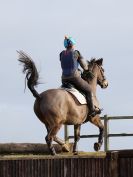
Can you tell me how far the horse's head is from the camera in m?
19.0

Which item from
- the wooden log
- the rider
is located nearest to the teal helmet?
the rider

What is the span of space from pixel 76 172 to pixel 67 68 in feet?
12.7

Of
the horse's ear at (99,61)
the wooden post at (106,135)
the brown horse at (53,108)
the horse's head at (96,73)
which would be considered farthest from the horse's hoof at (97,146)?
the wooden post at (106,135)

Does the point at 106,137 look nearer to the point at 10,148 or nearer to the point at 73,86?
the point at 10,148

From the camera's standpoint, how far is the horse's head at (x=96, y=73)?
19047mm

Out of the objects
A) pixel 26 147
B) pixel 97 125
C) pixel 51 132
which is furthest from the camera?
pixel 26 147

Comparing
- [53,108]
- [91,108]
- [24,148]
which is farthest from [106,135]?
[53,108]

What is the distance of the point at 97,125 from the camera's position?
19031 millimetres

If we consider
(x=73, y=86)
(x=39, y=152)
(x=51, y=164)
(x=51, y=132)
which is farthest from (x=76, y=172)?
(x=39, y=152)

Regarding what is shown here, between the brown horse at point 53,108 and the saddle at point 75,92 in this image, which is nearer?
the brown horse at point 53,108

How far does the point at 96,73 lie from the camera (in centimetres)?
1936

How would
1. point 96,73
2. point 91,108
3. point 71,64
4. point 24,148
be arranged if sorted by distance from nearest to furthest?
1. point 71,64
2. point 91,108
3. point 96,73
4. point 24,148

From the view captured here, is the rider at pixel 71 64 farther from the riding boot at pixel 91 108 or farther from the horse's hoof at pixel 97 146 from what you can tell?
the horse's hoof at pixel 97 146

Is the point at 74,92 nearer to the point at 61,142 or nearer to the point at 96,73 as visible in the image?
the point at 61,142
